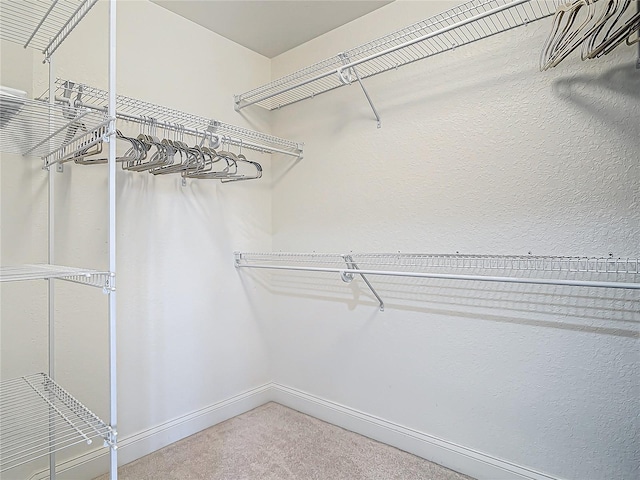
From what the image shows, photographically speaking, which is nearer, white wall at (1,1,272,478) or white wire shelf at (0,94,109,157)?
white wire shelf at (0,94,109,157)

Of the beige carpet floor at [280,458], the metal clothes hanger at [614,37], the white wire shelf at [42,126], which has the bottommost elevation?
the beige carpet floor at [280,458]

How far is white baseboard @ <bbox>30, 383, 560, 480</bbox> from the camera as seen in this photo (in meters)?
1.59

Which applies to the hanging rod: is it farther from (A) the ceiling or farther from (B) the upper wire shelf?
(A) the ceiling

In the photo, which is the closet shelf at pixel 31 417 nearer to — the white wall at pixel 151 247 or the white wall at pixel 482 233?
the white wall at pixel 151 247

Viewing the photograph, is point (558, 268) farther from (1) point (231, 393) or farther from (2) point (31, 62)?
(2) point (31, 62)

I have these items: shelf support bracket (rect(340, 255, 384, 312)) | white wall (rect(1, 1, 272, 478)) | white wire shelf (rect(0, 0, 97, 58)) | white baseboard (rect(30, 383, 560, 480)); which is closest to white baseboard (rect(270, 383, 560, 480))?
white baseboard (rect(30, 383, 560, 480))

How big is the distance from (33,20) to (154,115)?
0.58 metres

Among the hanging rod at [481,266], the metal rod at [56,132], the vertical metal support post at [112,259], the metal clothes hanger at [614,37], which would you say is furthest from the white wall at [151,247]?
the metal clothes hanger at [614,37]

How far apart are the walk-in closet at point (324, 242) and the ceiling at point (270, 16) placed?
0.05ft

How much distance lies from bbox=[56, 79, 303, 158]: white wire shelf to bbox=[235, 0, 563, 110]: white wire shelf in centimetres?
31

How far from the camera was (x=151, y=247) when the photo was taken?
1.91m

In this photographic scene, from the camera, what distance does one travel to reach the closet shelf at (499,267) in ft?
4.26

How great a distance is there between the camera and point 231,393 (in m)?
2.27

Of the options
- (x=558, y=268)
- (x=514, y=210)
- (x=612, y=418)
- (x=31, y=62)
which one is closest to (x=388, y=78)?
(x=514, y=210)
